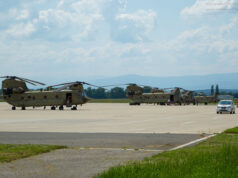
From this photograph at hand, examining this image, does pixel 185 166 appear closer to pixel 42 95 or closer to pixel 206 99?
pixel 42 95

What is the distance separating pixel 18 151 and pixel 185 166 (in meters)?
5.18

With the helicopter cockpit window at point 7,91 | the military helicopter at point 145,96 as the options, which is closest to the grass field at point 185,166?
the helicopter cockpit window at point 7,91

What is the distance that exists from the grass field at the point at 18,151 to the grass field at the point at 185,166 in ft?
10.8

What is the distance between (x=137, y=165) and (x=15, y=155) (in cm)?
380

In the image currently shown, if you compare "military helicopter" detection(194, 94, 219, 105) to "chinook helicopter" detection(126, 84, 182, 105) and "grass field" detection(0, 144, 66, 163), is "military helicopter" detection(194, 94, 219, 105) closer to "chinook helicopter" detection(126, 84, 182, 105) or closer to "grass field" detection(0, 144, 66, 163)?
"chinook helicopter" detection(126, 84, 182, 105)

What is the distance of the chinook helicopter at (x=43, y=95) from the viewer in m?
56.8

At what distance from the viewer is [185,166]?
909 centimetres

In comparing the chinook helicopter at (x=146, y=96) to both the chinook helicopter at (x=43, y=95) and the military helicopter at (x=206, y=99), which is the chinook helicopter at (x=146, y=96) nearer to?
the military helicopter at (x=206, y=99)

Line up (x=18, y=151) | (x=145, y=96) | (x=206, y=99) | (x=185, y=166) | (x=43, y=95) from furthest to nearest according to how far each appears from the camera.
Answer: (x=206, y=99) < (x=145, y=96) < (x=43, y=95) < (x=18, y=151) < (x=185, y=166)

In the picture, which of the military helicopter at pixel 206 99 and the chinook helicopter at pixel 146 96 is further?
the military helicopter at pixel 206 99

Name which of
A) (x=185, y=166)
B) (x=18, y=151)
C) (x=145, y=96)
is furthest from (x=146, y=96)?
(x=185, y=166)

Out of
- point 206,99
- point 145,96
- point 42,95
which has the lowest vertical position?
point 206,99

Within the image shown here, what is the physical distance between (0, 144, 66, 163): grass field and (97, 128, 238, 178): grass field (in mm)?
3281

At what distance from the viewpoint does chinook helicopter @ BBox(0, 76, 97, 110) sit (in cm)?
5675
